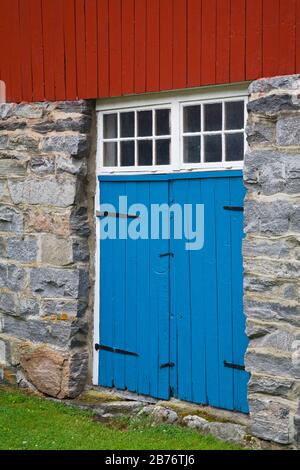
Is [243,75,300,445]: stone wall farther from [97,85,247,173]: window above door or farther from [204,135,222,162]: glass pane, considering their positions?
[204,135,222,162]: glass pane

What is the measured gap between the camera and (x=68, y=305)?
7.12 metres

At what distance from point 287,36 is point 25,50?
2939mm

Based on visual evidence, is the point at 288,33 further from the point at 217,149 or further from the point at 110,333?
the point at 110,333

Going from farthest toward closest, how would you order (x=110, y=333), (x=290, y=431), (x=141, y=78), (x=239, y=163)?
(x=110, y=333)
(x=141, y=78)
(x=239, y=163)
(x=290, y=431)

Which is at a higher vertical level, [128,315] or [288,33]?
[288,33]

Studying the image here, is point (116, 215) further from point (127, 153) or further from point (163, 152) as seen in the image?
point (163, 152)

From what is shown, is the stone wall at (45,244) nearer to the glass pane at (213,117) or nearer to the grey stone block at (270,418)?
the glass pane at (213,117)

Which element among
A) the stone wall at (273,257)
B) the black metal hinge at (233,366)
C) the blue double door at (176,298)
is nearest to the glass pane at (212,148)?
the blue double door at (176,298)

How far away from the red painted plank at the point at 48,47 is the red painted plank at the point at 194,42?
158 centimetres

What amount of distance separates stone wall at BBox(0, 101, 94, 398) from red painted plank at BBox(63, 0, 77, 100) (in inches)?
6.3

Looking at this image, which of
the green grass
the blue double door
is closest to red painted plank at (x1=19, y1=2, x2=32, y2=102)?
the blue double door

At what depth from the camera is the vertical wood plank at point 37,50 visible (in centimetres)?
741

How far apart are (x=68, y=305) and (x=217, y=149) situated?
207 cm

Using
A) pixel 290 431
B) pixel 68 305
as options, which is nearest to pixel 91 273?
pixel 68 305
